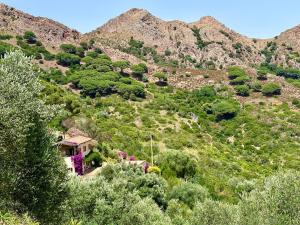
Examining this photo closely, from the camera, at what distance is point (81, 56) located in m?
157

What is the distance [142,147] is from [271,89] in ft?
243

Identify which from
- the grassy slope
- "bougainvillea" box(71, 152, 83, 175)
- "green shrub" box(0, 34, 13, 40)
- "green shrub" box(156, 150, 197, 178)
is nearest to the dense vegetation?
"green shrub" box(156, 150, 197, 178)

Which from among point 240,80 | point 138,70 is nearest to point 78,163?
point 138,70

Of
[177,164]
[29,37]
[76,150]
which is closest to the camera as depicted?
[76,150]

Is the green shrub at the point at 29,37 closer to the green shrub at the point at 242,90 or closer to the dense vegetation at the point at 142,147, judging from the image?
the dense vegetation at the point at 142,147

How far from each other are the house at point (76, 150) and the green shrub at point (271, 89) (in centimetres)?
9174

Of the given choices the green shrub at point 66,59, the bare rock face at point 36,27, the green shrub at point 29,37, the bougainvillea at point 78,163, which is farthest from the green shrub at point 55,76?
the bougainvillea at point 78,163

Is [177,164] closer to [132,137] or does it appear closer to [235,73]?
[132,137]

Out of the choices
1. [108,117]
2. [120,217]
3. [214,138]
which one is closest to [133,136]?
[108,117]

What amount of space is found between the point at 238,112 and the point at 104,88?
4147cm

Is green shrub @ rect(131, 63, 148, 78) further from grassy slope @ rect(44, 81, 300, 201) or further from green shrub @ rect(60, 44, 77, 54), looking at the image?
green shrub @ rect(60, 44, 77, 54)

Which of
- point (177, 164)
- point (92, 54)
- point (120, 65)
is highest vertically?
point (92, 54)

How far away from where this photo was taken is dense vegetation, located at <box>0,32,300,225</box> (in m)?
26.0

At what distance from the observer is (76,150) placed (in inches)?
2365
